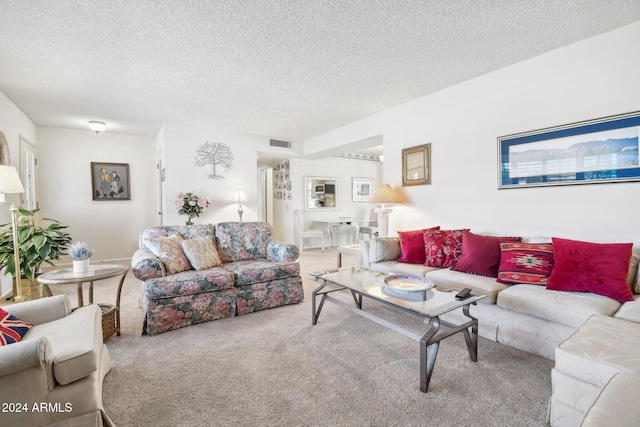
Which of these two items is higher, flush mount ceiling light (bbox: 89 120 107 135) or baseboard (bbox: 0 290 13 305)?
flush mount ceiling light (bbox: 89 120 107 135)

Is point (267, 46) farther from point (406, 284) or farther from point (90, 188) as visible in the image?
point (90, 188)

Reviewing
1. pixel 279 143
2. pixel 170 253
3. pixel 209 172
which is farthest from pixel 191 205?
pixel 279 143

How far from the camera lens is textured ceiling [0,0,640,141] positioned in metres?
2.07

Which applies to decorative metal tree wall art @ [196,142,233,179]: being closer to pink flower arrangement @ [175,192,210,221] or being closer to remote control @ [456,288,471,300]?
pink flower arrangement @ [175,192,210,221]

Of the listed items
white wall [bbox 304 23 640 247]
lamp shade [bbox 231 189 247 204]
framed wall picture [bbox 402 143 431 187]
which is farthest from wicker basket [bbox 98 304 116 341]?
framed wall picture [bbox 402 143 431 187]

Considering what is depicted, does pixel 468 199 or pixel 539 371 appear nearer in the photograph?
pixel 539 371

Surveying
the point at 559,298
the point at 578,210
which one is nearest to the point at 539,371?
the point at 559,298

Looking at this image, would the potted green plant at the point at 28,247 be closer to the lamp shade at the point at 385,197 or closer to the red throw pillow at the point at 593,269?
the lamp shade at the point at 385,197

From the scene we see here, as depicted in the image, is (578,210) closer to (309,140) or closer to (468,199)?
(468,199)

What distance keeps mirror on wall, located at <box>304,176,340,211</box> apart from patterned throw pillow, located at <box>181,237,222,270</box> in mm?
3764

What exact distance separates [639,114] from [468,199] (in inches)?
58.0

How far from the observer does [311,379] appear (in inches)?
73.9

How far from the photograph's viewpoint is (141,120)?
473cm

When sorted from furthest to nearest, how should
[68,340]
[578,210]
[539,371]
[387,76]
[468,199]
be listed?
[468,199] → [387,76] → [578,210] → [539,371] → [68,340]
